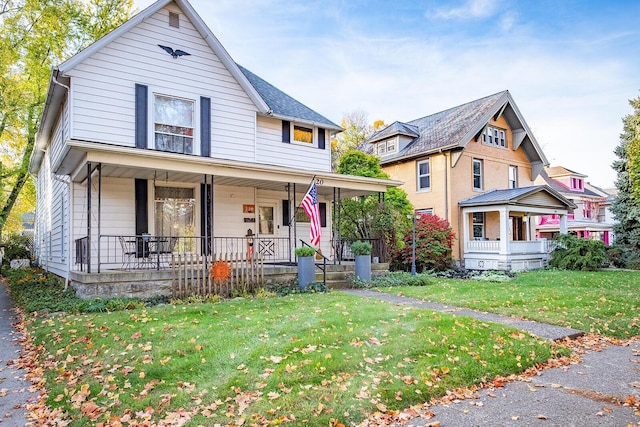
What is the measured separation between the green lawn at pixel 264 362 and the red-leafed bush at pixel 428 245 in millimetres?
10138

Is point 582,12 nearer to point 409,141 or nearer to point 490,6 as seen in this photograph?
point 490,6

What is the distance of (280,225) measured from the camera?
1448 cm

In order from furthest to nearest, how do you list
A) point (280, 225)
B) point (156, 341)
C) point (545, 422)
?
point (280, 225) < point (156, 341) < point (545, 422)

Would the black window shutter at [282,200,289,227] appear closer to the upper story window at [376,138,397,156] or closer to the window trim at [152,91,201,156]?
the window trim at [152,91,201,156]

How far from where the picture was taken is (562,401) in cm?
411

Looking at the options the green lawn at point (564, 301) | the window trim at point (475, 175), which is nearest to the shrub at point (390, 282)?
the green lawn at point (564, 301)

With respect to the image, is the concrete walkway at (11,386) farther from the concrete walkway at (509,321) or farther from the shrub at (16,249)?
the shrub at (16,249)

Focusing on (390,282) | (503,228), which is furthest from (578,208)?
(390,282)

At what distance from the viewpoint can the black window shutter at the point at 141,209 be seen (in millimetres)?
11273

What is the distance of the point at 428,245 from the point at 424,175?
16.9ft

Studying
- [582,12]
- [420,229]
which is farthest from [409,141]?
[582,12]

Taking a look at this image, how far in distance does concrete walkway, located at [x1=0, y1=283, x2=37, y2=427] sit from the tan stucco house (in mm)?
17287

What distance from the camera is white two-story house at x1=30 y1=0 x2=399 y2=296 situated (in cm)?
1045

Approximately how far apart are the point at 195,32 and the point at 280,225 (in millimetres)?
6860
